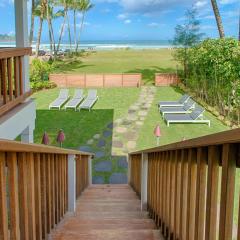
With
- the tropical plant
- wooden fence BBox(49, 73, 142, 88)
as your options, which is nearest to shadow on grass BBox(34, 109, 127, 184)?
wooden fence BBox(49, 73, 142, 88)

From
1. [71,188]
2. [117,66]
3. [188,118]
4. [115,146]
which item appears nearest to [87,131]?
[115,146]

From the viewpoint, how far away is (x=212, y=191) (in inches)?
73.9

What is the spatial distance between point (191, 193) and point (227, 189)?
2.22ft

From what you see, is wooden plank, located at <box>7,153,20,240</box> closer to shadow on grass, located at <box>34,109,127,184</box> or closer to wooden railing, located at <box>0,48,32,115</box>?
wooden railing, located at <box>0,48,32,115</box>

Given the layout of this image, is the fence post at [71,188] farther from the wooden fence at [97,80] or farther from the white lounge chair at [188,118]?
the wooden fence at [97,80]

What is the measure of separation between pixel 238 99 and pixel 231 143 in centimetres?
1325

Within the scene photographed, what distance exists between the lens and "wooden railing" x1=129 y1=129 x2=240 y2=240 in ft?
5.37

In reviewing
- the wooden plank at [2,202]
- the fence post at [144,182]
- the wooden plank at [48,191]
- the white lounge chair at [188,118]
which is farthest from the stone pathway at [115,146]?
the wooden plank at [2,202]

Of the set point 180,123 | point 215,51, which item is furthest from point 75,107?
Result: point 215,51

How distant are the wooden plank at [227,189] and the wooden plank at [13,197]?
1081 mm

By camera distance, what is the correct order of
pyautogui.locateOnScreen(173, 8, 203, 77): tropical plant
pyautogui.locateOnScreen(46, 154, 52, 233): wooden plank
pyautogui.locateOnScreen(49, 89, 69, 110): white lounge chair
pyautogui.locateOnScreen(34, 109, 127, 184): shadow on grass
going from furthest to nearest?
1. pyautogui.locateOnScreen(173, 8, 203, 77): tropical plant
2. pyautogui.locateOnScreen(49, 89, 69, 110): white lounge chair
3. pyautogui.locateOnScreen(34, 109, 127, 184): shadow on grass
4. pyautogui.locateOnScreen(46, 154, 52, 233): wooden plank

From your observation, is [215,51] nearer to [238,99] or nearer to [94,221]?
[238,99]

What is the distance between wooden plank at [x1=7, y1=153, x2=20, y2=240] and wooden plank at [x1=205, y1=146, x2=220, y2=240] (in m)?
1.03

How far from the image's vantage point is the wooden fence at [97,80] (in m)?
23.5
